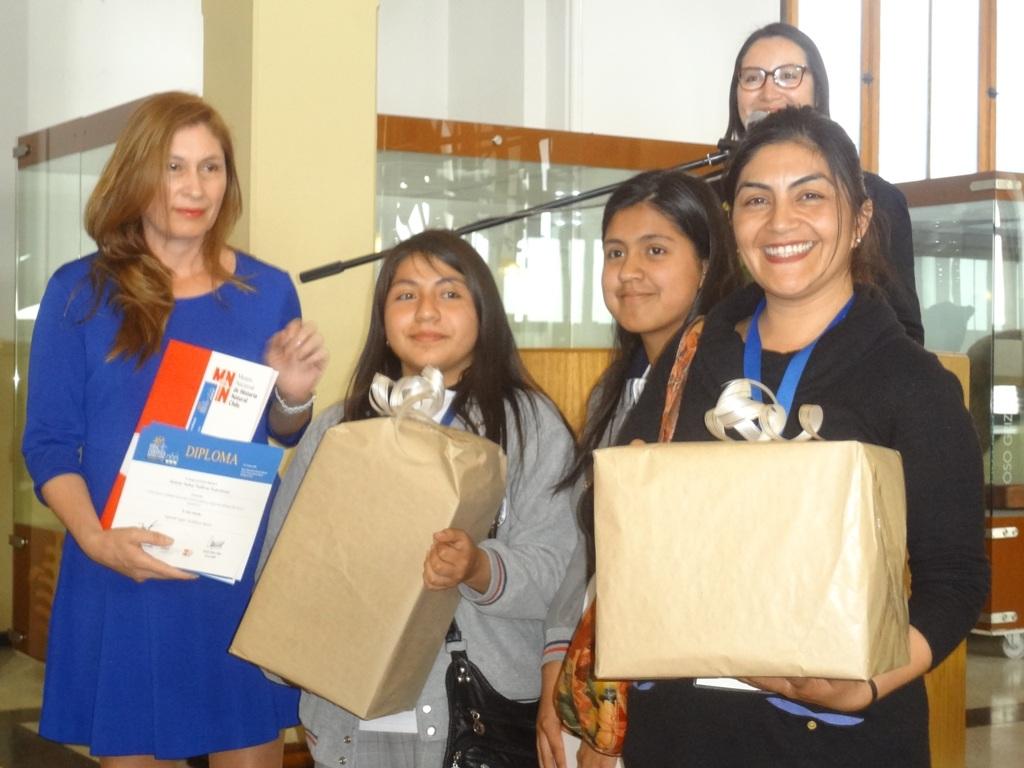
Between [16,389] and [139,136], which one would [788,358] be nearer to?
[139,136]

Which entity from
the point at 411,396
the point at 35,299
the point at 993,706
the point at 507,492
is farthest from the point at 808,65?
the point at 35,299

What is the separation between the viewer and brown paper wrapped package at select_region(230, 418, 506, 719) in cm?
150

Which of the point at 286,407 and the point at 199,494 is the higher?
the point at 286,407

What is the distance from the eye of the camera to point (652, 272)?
6.34ft

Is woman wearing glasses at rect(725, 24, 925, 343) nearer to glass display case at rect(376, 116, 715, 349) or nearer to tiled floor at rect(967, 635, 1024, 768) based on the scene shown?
glass display case at rect(376, 116, 715, 349)

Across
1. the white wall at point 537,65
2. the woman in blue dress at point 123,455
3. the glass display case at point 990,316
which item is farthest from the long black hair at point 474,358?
the white wall at point 537,65

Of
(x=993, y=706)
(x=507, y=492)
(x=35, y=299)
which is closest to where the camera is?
(x=507, y=492)

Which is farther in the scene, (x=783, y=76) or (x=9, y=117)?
(x=9, y=117)

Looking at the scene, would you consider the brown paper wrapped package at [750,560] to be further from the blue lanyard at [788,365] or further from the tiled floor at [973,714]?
the tiled floor at [973,714]

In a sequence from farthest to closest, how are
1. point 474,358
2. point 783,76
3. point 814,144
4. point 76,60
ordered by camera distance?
point 76,60 < point 783,76 < point 474,358 < point 814,144

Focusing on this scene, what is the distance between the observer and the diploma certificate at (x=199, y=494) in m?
1.79

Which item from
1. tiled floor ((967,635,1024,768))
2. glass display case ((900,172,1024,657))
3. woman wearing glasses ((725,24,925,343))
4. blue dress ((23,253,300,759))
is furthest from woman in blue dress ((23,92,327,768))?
glass display case ((900,172,1024,657))

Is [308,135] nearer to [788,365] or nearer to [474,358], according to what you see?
[474,358]

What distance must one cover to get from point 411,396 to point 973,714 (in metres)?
3.24
